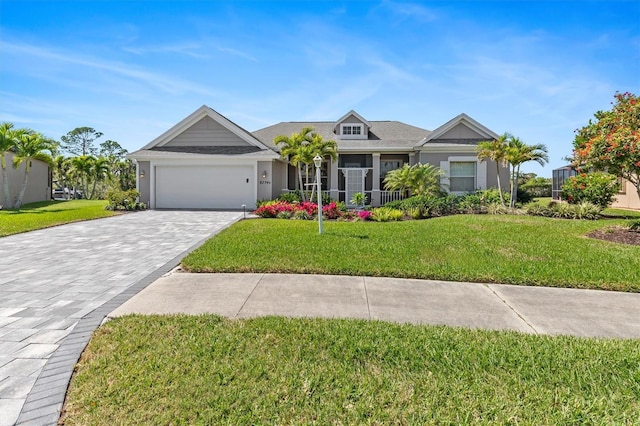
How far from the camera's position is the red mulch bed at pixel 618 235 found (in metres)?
8.42

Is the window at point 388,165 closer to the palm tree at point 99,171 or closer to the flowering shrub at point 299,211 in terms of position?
the flowering shrub at point 299,211

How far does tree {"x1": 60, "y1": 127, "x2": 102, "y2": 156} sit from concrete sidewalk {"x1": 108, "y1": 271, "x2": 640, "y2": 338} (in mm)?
53716

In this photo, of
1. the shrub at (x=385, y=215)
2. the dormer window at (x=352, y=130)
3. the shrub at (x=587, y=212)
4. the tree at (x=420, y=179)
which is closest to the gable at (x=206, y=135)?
the dormer window at (x=352, y=130)

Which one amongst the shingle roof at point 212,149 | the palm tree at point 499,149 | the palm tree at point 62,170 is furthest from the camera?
the palm tree at point 62,170

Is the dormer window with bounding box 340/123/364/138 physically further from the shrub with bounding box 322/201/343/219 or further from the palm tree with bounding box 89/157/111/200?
the palm tree with bounding box 89/157/111/200

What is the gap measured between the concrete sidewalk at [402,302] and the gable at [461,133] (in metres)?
13.7

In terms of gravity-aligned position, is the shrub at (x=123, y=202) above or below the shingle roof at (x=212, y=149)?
below

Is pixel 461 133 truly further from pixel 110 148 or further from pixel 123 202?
pixel 110 148

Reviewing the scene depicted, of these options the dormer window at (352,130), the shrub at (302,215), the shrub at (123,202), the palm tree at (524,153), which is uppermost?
the dormer window at (352,130)

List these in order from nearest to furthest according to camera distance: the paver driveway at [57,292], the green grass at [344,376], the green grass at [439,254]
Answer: the green grass at [344,376]
the paver driveway at [57,292]
the green grass at [439,254]

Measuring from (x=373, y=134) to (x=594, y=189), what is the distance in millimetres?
11455

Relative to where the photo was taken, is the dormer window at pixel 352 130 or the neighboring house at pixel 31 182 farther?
the neighboring house at pixel 31 182

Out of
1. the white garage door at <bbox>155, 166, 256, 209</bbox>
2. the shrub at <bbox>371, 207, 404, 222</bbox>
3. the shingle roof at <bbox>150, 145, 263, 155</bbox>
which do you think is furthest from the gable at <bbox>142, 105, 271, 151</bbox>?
the shrub at <bbox>371, 207, 404, 222</bbox>

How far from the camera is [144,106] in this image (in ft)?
50.4
